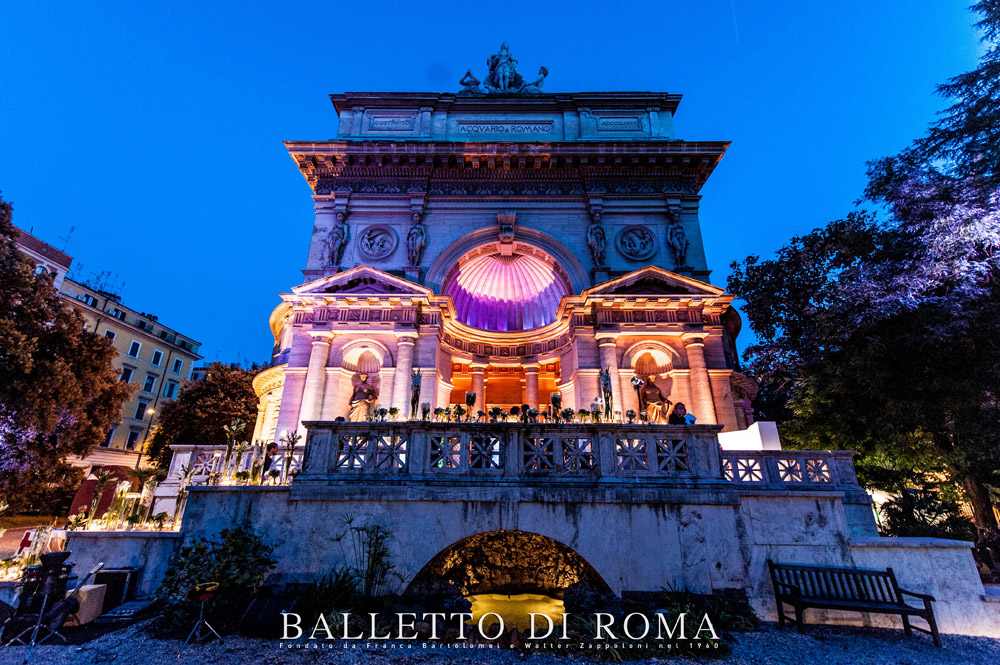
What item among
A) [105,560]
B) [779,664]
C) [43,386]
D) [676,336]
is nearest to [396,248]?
[676,336]

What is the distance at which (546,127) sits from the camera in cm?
2275

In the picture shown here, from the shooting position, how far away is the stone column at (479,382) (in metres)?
21.2

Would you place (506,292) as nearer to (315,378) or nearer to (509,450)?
(315,378)

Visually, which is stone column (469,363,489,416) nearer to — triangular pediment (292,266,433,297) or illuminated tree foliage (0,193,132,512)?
triangular pediment (292,266,433,297)

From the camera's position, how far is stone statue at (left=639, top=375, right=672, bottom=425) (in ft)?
56.6

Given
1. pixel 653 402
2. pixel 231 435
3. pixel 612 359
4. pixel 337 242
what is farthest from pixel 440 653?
pixel 337 242

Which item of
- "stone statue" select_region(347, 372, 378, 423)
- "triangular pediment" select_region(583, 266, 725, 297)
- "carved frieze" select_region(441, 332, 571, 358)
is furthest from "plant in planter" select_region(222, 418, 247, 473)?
"triangular pediment" select_region(583, 266, 725, 297)

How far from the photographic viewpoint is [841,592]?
7.81 metres

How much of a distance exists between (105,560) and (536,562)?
923cm

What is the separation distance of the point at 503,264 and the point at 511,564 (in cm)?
1690

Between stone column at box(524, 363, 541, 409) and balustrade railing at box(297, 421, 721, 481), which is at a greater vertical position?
stone column at box(524, 363, 541, 409)

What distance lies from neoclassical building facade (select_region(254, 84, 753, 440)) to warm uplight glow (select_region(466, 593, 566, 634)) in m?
9.23

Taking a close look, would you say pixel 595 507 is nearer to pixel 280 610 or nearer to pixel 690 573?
pixel 690 573

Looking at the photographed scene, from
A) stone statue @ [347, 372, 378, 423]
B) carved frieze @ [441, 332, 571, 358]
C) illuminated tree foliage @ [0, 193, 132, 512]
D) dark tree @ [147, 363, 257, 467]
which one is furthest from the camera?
dark tree @ [147, 363, 257, 467]
